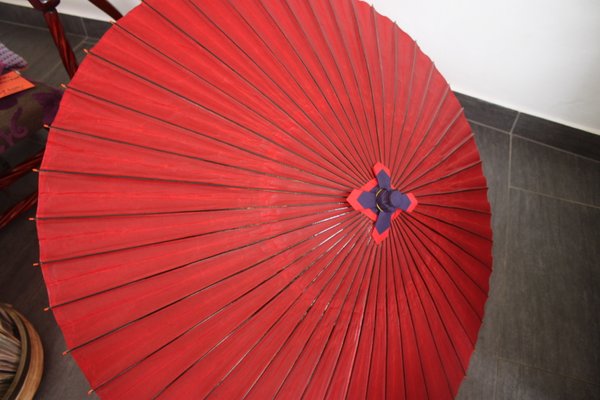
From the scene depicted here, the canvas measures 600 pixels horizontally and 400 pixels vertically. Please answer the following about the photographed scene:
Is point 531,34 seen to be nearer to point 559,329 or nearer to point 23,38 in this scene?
point 559,329

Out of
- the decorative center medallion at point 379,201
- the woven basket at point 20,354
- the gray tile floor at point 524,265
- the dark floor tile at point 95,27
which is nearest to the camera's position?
the decorative center medallion at point 379,201

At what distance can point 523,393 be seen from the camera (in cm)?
144

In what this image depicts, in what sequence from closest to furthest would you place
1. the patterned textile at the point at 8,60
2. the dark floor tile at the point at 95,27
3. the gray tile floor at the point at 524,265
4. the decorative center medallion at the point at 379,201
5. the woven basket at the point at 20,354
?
the decorative center medallion at the point at 379,201 → the woven basket at the point at 20,354 → the patterned textile at the point at 8,60 → the gray tile floor at the point at 524,265 → the dark floor tile at the point at 95,27

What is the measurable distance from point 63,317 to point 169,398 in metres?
0.22

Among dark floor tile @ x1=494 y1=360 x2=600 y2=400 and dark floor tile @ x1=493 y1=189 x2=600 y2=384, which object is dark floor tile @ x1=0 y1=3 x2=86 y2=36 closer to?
dark floor tile @ x1=493 y1=189 x2=600 y2=384

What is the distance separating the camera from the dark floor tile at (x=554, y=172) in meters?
1.88

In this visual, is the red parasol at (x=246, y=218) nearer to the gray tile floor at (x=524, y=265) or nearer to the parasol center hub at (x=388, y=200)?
the parasol center hub at (x=388, y=200)

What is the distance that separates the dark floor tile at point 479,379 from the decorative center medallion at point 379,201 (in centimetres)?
89

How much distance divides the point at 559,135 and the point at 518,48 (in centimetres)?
51

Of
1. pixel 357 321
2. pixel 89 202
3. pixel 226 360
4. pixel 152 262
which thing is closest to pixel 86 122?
pixel 89 202

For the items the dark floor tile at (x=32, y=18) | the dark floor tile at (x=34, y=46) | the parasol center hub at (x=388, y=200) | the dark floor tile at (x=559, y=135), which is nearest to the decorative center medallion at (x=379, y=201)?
the parasol center hub at (x=388, y=200)

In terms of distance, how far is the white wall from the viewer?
1567mm

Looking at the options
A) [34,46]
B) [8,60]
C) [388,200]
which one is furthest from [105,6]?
[388,200]

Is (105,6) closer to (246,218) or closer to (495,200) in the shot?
(246,218)
